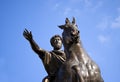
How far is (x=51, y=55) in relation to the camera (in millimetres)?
10562

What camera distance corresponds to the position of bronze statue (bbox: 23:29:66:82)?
10289 millimetres

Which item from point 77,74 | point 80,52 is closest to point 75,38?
point 80,52

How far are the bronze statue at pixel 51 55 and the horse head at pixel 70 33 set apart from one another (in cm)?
85

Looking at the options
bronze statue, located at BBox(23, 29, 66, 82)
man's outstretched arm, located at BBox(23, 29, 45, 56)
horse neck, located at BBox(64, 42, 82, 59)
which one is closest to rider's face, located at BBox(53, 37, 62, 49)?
bronze statue, located at BBox(23, 29, 66, 82)

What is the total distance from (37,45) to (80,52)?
158cm

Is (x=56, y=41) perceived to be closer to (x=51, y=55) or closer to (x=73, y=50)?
(x=51, y=55)

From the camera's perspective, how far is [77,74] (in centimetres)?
888

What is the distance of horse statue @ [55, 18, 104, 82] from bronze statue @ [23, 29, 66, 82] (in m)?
0.72

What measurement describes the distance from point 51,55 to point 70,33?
1290mm

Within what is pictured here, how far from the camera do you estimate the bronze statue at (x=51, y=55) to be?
10.3 metres

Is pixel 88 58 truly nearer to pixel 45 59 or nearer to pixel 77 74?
pixel 77 74

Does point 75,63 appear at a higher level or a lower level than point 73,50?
lower

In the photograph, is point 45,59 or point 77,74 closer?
point 77,74

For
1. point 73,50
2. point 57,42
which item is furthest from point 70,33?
point 57,42
